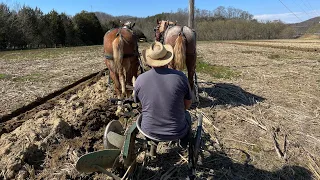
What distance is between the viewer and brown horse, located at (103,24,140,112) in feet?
17.8

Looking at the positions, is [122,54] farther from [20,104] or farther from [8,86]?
[8,86]

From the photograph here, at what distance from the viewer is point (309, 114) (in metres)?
5.72

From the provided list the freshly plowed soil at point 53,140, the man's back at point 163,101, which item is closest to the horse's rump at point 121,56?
the freshly plowed soil at point 53,140

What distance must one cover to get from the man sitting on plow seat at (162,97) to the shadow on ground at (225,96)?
3118mm

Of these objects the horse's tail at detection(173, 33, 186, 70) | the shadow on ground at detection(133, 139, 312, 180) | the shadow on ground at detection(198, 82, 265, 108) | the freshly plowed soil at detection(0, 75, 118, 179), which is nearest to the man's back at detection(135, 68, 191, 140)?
the shadow on ground at detection(133, 139, 312, 180)

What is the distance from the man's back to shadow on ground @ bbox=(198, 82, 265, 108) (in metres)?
3.13

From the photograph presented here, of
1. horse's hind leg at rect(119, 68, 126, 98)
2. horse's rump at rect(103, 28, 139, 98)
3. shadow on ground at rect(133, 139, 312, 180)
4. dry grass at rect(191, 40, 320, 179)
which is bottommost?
shadow on ground at rect(133, 139, 312, 180)

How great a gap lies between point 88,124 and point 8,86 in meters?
4.33

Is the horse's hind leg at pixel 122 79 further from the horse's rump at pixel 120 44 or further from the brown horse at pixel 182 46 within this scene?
the brown horse at pixel 182 46

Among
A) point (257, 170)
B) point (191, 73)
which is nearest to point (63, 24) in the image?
point (191, 73)

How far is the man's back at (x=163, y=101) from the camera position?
9.44 ft

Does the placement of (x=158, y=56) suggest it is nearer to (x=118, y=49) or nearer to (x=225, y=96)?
(x=118, y=49)

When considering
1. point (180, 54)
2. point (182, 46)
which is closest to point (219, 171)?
point (180, 54)

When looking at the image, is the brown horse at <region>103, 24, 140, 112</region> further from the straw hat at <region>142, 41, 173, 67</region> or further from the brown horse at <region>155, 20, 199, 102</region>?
the straw hat at <region>142, 41, 173, 67</region>
